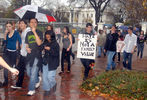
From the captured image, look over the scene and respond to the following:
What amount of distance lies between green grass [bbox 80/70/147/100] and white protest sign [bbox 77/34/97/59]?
0.87 metres

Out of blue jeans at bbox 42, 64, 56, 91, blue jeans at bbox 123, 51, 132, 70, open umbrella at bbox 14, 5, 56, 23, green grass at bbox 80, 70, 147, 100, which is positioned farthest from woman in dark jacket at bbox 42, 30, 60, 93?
blue jeans at bbox 123, 51, 132, 70

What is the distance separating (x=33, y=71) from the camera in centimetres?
584

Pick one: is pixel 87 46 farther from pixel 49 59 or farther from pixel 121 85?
pixel 49 59

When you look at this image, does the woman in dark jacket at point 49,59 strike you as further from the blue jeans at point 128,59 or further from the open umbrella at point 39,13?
the blue jeans at point 128,59

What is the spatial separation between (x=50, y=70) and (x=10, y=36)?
67.1 inches

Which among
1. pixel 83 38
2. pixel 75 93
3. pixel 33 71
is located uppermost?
pixel 83 38

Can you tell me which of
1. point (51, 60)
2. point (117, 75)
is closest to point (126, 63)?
point (117, 75)

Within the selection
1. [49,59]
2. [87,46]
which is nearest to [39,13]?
[49,59]

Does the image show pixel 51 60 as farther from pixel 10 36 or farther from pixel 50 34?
pixel 10 36

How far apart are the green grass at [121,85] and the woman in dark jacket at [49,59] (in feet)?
3.92

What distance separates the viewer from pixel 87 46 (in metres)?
7.88

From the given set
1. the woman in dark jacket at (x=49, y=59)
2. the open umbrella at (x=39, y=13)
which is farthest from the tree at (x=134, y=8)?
the woman in dark jacket at (x=49, y=59)

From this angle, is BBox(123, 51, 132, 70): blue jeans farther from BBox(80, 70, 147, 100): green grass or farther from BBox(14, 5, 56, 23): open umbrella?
BBox(14, 5, 56, 23): open umbrella

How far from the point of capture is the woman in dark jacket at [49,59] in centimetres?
576
